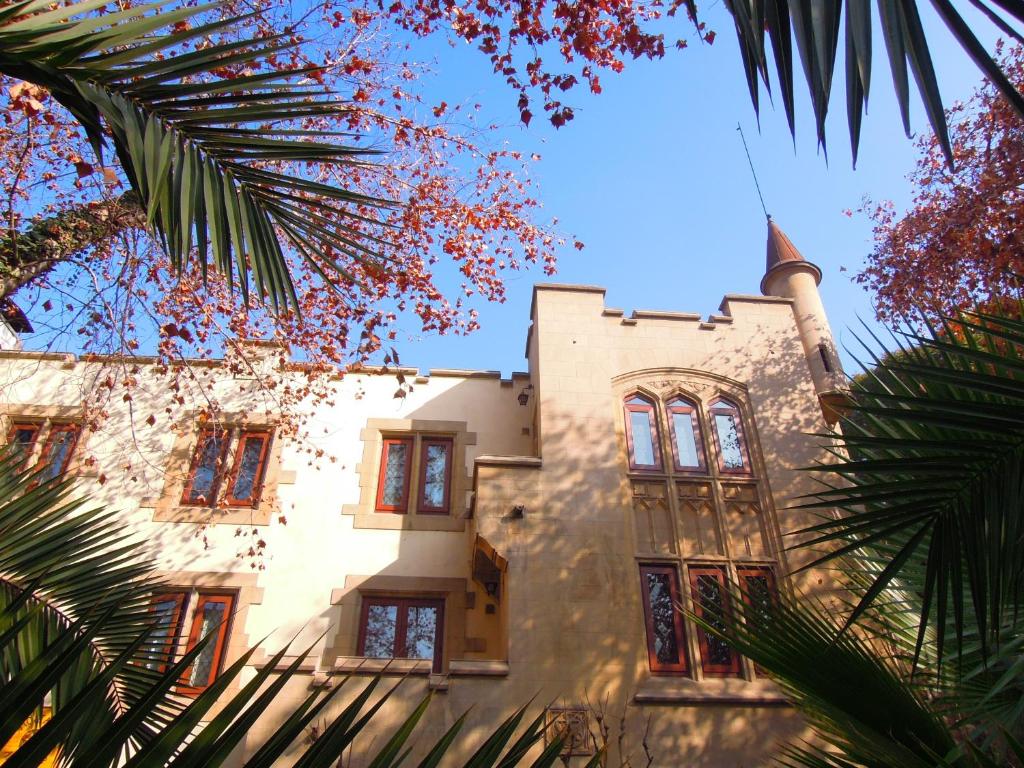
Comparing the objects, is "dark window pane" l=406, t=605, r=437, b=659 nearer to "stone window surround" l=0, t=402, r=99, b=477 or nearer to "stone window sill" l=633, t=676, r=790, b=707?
"stone window sill" l=633, t=676, r=790, b=707

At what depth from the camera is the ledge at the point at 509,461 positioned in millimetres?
10094

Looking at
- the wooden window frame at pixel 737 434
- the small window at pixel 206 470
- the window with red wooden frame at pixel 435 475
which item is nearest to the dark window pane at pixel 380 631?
the window with red wooden frame at pixel 435 475

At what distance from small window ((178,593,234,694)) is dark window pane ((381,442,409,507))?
2.74 meters

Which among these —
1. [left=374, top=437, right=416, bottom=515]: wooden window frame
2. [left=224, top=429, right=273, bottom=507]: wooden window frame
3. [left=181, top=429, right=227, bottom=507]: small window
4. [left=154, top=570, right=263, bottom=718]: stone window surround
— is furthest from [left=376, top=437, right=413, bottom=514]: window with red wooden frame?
[left=181, top=429, right=227, bottom=507]: small window

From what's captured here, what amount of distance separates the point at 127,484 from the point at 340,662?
5.36 m

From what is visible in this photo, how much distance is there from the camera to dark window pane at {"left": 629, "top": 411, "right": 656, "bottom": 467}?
10.9m

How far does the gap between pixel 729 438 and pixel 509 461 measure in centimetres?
375

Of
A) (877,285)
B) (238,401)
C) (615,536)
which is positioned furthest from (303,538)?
(877,285)

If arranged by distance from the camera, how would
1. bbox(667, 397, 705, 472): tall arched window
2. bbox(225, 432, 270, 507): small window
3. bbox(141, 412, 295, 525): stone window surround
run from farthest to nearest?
bbox(225, 432, 270, 507): small window < bbox(667, 397, 705, 472): tall arched window < bbox(141, 412, 295, 525): stone window surround

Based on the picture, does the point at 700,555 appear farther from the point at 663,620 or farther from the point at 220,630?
the point at 220,630

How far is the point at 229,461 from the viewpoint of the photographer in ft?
37.5

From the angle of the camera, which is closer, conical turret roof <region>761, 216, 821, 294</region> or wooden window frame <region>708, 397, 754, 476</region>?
wooden window frame <region>708, 397, 754, 476</region>

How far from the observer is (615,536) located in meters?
9.77

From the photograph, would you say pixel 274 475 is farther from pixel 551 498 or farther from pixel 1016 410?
pixel 1016 410
